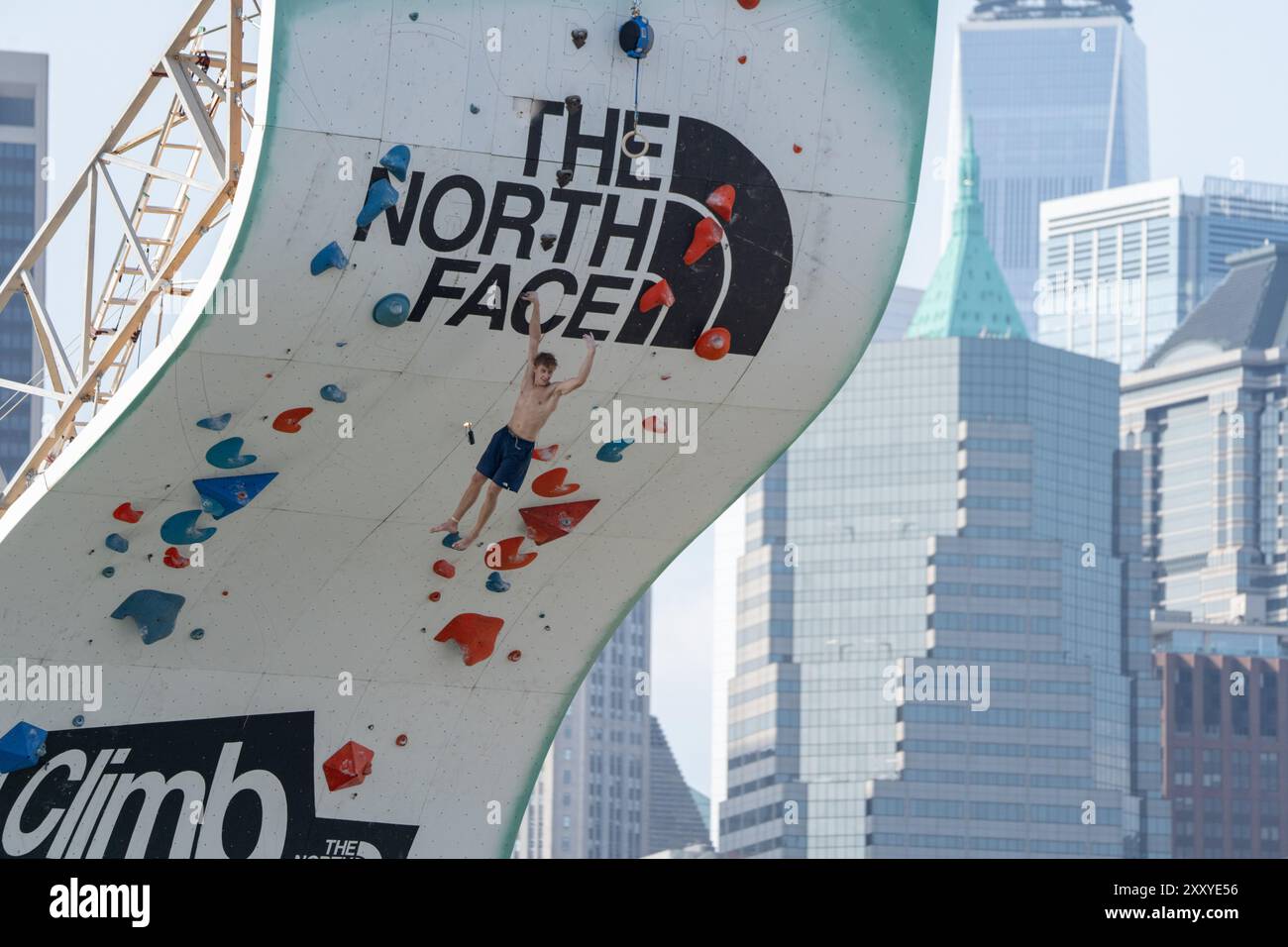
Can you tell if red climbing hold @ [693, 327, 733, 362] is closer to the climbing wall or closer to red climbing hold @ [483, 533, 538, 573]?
the climbing wall

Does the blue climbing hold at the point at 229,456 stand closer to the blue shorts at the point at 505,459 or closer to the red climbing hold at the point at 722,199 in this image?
the blue shorts at the point at 505,459

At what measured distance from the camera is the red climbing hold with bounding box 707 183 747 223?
93.2 feet

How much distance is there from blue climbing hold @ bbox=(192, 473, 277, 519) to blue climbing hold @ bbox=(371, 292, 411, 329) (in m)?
2.83

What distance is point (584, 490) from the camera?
3111 centimetres

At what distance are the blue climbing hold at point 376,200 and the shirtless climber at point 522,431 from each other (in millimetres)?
2156

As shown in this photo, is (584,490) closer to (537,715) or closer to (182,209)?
(537,715)

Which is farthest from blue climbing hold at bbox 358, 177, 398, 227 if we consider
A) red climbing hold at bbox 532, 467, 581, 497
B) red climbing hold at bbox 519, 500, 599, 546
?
red climbing hold at bbox 519, 500, 599, 546

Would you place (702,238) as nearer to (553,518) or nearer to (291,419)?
(553,518)

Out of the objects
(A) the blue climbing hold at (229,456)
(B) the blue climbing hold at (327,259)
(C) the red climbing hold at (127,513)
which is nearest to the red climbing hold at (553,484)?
(A) the blue climbing hold at (229,456)

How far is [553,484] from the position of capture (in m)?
30.8

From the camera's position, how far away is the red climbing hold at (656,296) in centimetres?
2881

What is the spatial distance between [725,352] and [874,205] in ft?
8.47

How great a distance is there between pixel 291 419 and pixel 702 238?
17.7 feet
